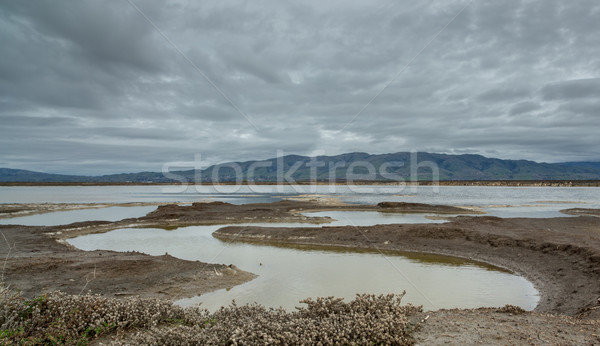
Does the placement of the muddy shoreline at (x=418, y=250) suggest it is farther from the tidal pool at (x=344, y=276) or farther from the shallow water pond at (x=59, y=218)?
the shallow water pond at (x=59, y=218)

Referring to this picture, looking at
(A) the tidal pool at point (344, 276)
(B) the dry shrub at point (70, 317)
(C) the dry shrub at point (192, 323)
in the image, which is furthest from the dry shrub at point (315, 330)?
(A) the tidal pool at point (344, 276)

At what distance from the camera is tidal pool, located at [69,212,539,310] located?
1187 centimetres

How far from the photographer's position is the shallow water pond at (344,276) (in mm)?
11875

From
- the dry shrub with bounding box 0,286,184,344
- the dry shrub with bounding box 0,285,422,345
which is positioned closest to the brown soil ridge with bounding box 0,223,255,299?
the dry shrub with bounding box 0,286,184,344

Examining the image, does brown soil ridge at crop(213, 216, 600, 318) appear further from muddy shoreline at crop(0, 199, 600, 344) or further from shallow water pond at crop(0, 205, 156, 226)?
shallow water pond at crop(0, 205, 156, 226)

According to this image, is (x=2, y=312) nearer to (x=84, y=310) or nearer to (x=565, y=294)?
(x=84, y=310)

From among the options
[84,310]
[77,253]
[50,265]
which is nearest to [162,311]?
[84,310]

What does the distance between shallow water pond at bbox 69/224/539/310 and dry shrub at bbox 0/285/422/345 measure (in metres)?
3.25

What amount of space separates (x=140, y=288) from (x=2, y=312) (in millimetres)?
5409

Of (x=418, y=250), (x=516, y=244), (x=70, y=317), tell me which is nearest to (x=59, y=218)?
(x=70, y=317)

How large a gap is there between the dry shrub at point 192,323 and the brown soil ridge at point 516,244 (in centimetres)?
647

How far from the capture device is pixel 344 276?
14781 millimetres

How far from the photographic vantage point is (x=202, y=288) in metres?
13.0

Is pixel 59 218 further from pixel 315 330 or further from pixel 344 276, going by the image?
pixel 315 330
